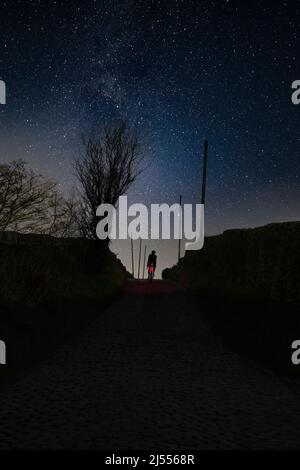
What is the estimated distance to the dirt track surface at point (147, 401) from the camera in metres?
5.42

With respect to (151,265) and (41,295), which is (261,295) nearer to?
(41,295)

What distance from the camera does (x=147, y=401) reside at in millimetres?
6957

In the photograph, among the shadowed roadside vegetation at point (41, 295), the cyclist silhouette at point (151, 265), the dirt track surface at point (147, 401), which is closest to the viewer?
the dirt track surface at point (147, 401)

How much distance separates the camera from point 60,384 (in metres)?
7.84

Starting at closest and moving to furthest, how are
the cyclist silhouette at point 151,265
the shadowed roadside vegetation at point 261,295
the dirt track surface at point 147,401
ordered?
Result: the dirt track surface at point 147,401 < the shadowed roadside vegetation at point 261,295 < the cyclist silhouette at point 151,265

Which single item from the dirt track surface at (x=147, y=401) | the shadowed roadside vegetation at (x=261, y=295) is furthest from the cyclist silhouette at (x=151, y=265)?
the dirt track surface at (x=147, y=401)

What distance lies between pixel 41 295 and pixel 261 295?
6.51 meters

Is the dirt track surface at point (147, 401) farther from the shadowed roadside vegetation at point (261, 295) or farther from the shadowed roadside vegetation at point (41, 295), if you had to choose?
the shadowed roadside vegetation at point (261, 295)

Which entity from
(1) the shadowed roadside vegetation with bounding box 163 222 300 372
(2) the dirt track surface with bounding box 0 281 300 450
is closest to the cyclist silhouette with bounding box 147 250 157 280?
(1) the shadowed roadside vegetation with bounding box 163 222 300 372

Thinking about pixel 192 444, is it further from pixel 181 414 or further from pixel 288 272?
pixel 288 272

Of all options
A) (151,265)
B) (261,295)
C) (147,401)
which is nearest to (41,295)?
(261,295)

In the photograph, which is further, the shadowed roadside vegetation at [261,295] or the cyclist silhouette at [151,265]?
the cyclist silhouette at [151,265]

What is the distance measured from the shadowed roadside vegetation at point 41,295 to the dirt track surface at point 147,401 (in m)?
0.56

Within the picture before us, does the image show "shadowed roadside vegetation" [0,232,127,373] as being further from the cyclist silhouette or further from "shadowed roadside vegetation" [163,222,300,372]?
the cyclist silhouette
